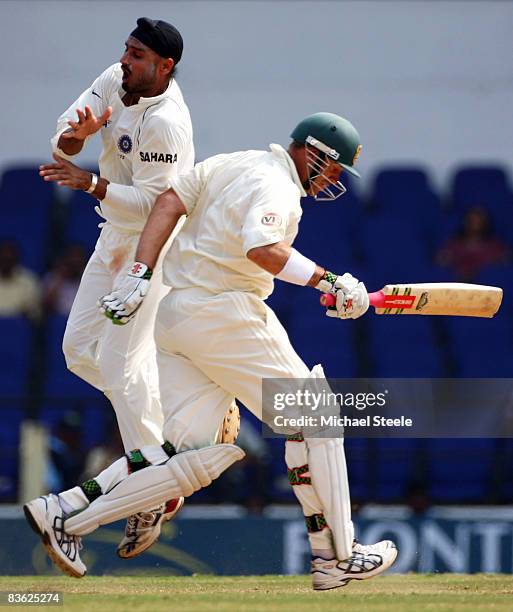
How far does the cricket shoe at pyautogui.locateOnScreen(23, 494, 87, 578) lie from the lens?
4.81 meters

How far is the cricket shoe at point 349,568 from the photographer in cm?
488

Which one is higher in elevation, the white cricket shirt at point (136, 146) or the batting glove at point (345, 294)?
the white cricket shirt at point (136, 146)

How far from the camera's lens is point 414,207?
395 inches

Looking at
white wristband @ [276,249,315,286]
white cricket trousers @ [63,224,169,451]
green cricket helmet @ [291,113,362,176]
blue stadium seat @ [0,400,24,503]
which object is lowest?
blue stadium seat @ [0,400,24,503]

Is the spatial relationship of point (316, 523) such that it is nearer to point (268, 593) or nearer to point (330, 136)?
point (268, 593)

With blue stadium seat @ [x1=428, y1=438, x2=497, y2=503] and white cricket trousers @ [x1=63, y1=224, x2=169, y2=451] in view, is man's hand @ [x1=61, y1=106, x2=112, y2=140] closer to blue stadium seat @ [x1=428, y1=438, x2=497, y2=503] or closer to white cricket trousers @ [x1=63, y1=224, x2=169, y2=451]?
white cricket trousers @ [x1=63, y1=224, x2=169, y2=451]

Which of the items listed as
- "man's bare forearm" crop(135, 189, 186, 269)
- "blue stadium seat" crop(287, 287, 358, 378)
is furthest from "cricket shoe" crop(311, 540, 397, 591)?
"blue stadium seat" crop(287, 287, 358, 378)

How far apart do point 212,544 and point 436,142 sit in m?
4.46

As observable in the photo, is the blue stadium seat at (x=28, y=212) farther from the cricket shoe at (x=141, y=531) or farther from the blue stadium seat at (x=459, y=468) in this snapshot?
the cricket shoe at (x=141, y=531)

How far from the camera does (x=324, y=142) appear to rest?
5031 millimetres

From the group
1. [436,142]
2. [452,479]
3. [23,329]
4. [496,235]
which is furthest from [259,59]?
[452,479]

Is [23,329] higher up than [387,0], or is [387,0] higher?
[387,0]

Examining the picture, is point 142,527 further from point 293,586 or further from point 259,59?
point 259,59

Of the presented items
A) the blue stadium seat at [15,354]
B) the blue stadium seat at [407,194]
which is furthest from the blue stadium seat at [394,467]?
the blue stadium seat at [407,194]
